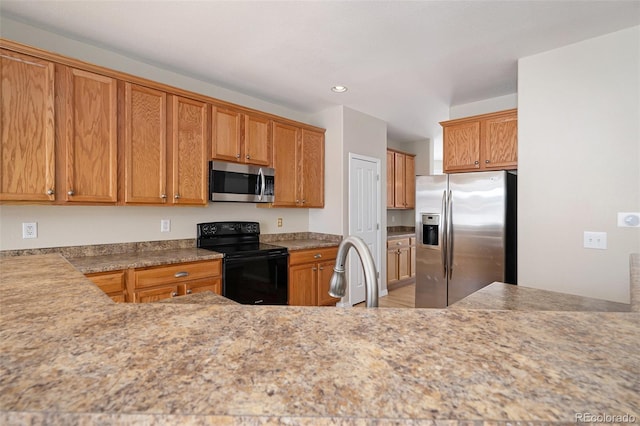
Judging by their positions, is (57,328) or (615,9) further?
(615,9)

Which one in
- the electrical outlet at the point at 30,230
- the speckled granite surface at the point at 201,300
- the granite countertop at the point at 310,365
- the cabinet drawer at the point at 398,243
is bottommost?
the cabinet drawer at the point at 398,243

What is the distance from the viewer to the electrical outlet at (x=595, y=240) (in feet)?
7.37

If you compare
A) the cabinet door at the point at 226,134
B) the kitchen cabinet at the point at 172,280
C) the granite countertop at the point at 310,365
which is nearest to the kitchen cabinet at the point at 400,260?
the cabinet door at the point at 226,134

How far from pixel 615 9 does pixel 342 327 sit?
2.80 meters

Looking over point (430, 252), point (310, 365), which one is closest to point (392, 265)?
point (430, 252)

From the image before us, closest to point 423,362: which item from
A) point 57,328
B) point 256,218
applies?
point 57,328

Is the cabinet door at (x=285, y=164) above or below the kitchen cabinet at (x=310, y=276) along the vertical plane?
above

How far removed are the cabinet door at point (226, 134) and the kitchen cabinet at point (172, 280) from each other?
1.09 m

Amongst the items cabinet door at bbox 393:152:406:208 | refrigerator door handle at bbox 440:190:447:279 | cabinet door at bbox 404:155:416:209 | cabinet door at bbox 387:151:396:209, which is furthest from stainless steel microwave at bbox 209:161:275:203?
cabinet door at bbox 404:155:416:209

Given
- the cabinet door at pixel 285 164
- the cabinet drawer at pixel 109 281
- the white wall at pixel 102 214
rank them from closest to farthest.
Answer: the cabinet drawer at pixel 109 281 < the white wall at pixel 102 214 < the cabinet door at pixel 285 164

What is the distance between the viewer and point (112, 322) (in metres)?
0.57

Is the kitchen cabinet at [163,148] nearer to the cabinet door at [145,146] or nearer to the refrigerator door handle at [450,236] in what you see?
the cabinet door at [145,146]

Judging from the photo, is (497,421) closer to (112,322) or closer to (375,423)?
(375,423)

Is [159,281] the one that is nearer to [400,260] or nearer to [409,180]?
[400,260]
